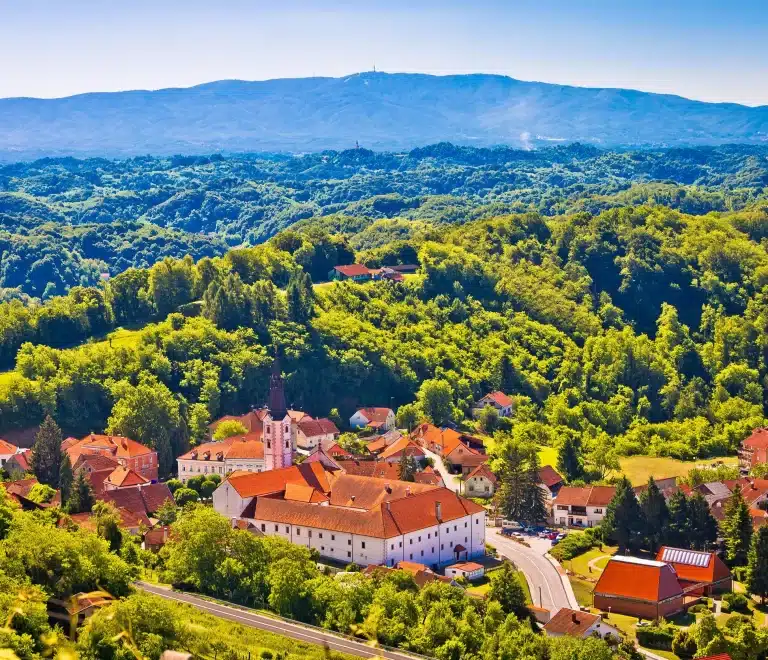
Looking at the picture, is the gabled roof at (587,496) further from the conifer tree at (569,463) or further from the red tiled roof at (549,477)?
the conifer tree at (569,463)

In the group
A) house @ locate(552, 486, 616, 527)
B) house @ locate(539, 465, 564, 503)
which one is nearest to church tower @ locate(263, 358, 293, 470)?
house @ locate(539, 465, 564, 503)

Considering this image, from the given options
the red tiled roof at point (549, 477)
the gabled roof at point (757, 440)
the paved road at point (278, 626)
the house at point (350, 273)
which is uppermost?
the house at point (350, 273)

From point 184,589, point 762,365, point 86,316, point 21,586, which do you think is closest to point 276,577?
point 184,589

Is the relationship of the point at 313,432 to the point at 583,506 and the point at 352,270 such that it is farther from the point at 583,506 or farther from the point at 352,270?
the point at 352,270

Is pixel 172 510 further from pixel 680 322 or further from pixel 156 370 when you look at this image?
pixel 680 322

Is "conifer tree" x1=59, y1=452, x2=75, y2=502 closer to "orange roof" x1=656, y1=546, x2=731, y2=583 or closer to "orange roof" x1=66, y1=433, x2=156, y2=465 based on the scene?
"orange roof" x1=66, y1=433, x2=156, y2=465

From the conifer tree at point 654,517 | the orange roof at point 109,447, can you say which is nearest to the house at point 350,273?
the orange roof at point 109,447
